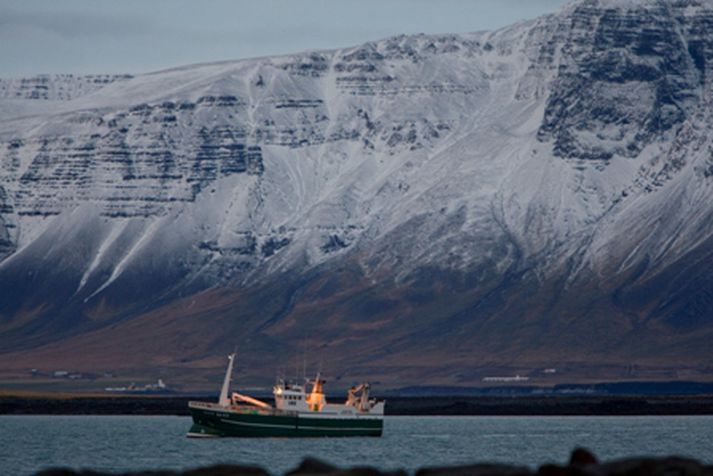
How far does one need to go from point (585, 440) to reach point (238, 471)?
343ft

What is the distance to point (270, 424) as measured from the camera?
18812cm

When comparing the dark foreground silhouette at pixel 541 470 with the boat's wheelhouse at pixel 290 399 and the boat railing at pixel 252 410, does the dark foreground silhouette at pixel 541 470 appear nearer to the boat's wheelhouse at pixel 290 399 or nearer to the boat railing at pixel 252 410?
the boat railing at pixel 252 410

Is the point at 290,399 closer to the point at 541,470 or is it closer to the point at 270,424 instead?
the point at 270,424

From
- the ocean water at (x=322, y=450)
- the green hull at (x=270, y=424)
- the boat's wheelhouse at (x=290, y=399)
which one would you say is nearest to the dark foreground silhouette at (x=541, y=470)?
the ocean water at (x=322, y=450)

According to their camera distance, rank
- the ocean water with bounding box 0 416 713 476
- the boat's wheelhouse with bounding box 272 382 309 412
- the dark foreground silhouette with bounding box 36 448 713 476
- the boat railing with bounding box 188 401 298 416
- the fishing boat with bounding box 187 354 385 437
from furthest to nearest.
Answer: the boat's wheelhouse with bounding box 272 382 309 412
the boat railing with bounding box 188 401 298 416
the fishing boat with bounding box 187 354 385 437
the ocean water with bounding box 0 416 713 476
the dark foreground silhouette with bounding box 36 448 713 476

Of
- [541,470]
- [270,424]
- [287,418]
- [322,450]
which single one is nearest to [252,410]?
[270,424]

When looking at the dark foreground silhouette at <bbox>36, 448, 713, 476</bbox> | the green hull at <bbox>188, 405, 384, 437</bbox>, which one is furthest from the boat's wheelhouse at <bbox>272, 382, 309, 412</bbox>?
the dark foreground silhouette at <bbox>36, 448, 713, 476</bbox>

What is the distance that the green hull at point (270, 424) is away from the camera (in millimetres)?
188000

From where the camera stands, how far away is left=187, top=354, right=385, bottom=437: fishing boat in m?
188

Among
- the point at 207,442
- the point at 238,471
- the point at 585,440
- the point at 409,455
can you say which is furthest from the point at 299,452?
the point at 238,471

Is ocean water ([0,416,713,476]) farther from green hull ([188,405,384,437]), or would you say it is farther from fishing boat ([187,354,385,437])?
fishing boat ([187,354,385,437])

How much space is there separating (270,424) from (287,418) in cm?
159

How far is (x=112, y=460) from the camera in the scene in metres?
159

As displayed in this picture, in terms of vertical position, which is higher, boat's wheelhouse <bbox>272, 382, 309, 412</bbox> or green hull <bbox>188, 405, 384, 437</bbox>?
boat's wheelhouse <bbox>272, 382, 309, 412</bbox>
